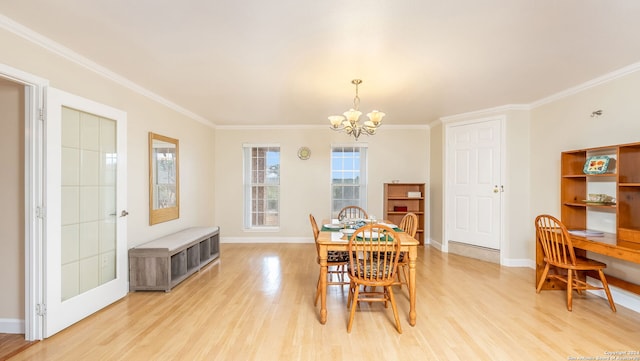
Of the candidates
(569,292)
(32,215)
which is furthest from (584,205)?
(32,215)

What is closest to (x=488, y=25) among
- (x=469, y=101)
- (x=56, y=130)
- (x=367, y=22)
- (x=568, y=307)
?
(x=367, y=22)

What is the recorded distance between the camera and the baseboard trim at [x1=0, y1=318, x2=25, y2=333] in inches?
98.0

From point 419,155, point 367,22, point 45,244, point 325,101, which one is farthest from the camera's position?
point 419,155

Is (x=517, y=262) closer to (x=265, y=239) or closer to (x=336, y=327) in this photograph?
(x=336, y=327)

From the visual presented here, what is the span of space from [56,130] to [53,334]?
1.77m

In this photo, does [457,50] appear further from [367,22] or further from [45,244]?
[45,244]

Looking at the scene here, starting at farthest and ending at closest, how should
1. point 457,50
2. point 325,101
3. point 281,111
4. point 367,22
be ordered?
point 281,111 → point 325,101 → point 457,50 → point 367,22

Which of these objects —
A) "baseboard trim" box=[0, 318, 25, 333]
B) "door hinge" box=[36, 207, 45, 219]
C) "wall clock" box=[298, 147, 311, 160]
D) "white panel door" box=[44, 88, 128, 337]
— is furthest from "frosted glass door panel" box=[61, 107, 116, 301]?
"wall clock" box=[298, 147, 311, 160]

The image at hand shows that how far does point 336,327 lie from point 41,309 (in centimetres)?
252

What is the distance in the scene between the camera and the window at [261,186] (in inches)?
245

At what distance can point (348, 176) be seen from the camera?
243 inches

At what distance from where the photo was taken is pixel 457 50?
259 centimetres

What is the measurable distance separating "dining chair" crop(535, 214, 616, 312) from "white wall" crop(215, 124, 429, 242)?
9.62ft

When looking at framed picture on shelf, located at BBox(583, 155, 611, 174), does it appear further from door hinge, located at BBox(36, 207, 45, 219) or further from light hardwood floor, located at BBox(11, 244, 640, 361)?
door hinge, located at BBox(36, 207, 45, 219)
